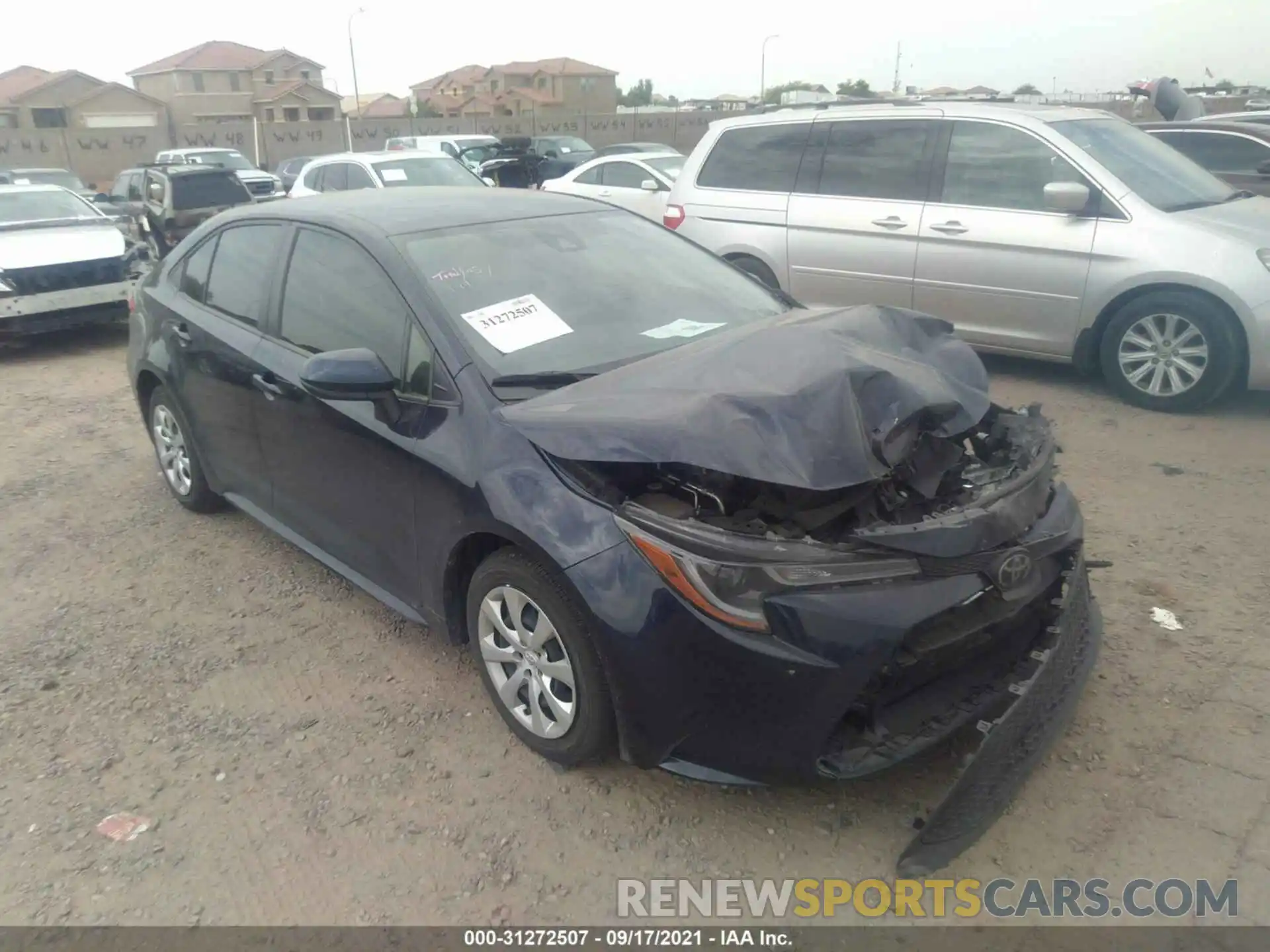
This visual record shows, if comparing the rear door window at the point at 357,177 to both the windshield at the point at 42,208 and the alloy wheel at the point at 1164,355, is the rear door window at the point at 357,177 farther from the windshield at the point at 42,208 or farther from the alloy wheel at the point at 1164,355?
the alloy wheel at the point at 1164,355

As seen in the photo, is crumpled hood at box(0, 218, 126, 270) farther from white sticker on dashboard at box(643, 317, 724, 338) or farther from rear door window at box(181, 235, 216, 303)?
white sticker on dashboard at box(643, 317, 724, 338)

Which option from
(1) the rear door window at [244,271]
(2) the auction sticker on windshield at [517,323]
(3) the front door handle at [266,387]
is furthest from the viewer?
(1) the rear door window at [244,271]

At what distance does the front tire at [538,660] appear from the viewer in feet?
8.66

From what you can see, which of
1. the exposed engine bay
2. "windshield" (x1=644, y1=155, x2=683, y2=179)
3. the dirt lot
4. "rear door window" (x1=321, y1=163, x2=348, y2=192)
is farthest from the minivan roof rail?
"rear door window" (x1=321, y1=163, x2=348, y2=192)

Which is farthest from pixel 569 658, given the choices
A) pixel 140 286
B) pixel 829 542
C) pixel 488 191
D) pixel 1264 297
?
pixel 1264 297

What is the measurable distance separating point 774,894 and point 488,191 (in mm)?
3096

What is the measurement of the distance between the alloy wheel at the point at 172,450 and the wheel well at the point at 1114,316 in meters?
5.37

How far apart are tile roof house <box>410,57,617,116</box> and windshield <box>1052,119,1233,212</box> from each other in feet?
217

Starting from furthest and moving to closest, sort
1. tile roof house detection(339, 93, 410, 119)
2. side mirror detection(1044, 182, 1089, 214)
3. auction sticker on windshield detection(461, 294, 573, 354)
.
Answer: tile roof house detection(339, 93, 410, 119)
side mirror detection(1044, 182, 1089, 214)
auction sticker on windshield detection(461, 294, 573, 354)

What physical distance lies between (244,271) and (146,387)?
132 cm

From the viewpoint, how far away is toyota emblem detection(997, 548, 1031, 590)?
8.13ft

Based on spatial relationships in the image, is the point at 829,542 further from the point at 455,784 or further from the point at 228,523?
the point at 228,523

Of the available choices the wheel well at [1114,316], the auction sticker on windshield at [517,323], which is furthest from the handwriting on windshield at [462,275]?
the wheel well at [1114,316]

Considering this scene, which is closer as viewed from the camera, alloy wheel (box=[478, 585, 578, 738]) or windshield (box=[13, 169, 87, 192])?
alloy wheel (box=[478, 585, 578, 738])
